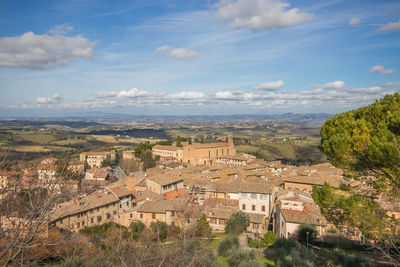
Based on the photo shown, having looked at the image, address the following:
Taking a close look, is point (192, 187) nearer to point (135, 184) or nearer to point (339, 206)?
point (135, 184)

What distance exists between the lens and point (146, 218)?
23.6m

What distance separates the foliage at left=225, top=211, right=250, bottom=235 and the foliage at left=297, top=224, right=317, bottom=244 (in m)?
4.88

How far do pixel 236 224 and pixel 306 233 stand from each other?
557 cm

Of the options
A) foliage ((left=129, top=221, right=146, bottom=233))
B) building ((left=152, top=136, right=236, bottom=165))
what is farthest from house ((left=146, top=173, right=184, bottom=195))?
building ((left=152, top=136, right=236, bottom=165))

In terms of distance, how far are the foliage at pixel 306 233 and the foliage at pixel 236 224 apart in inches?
192

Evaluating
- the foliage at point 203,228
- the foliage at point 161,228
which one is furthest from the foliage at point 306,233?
the foliage at point 161,228

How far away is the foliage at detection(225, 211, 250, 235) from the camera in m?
20.8

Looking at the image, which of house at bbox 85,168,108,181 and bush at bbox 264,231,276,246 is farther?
house at bbox 85,168,108,181

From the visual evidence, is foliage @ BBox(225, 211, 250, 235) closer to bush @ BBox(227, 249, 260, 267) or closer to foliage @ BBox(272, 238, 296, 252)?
foliage @ BBox(272, 238, 296, 252)

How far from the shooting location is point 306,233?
17031mm

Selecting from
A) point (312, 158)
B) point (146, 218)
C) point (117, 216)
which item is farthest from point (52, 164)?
point (312, 158)

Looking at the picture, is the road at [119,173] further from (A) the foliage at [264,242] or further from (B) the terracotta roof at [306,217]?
(B) the terracotta roof at [306,217]

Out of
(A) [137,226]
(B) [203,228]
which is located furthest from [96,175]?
(B) [203,228]

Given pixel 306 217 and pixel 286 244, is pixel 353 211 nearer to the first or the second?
pixel 286 244
